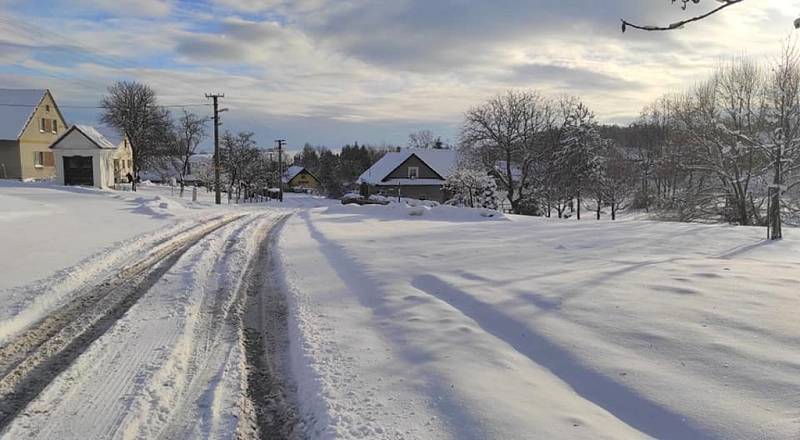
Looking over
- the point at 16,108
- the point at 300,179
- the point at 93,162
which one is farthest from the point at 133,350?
the point at 300,179

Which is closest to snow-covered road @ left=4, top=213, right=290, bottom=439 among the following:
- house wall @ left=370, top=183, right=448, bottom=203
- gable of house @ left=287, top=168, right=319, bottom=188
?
house wall @ left=370, top=183, right=448, bottom=203

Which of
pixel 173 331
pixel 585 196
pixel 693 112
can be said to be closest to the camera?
pixel 173 331

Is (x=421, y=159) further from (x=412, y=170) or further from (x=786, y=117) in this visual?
(x=786, y=117)

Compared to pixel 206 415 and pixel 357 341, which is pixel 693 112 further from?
pixel 206 415

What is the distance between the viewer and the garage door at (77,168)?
38.8 meters

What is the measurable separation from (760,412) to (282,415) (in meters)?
3.48

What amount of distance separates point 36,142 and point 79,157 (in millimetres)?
10356

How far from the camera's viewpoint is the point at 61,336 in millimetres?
6051

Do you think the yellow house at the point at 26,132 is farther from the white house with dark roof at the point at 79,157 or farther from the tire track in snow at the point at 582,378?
the tire track in snow at the point at 582,378

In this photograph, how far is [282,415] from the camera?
4281 mm

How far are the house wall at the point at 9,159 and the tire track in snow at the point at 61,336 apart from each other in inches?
1643

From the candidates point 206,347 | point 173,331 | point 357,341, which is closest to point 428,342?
point 357,341

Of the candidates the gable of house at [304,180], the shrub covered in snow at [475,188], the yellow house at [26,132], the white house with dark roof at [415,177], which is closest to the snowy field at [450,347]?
the shrub covered in snow at [475,188]

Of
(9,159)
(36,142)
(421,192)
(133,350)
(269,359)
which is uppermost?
(36,142)
